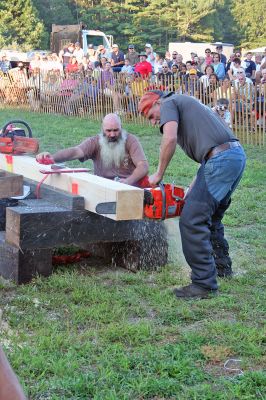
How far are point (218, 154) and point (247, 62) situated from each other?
12.7 meters

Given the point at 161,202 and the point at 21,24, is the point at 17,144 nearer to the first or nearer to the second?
the point at 161,202

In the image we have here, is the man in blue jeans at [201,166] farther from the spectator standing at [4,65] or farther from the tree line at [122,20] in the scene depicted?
the tree line at [122,20]

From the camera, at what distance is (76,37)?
101ft

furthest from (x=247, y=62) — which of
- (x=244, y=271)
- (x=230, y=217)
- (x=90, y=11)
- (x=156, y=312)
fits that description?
(x=90, y=11)

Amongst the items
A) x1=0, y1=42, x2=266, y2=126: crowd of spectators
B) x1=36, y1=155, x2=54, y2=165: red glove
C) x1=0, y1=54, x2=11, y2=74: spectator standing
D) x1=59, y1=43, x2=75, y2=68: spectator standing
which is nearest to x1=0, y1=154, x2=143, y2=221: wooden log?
x1=36, y1=155, x2=54, y2=165: red glove

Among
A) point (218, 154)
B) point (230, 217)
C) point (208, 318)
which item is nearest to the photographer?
point (208, 318)

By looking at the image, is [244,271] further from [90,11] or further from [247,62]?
[90,11]

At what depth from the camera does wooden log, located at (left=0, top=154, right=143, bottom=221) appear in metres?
4.89

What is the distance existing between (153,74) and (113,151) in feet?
36.1

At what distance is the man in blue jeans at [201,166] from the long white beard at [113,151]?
1141 millimetres

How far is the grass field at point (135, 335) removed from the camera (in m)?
3.42

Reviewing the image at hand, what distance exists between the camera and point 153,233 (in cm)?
573

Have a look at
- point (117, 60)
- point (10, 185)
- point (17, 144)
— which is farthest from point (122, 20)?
point (10, 185)

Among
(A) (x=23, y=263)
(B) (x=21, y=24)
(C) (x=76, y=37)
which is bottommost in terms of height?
(A) (x=23, y=263)
